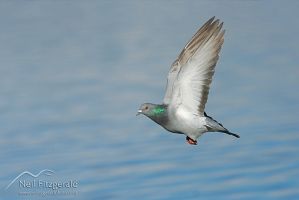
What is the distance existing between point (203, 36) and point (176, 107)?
34.4 inches

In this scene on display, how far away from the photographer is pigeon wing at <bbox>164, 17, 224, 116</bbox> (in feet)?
58.2

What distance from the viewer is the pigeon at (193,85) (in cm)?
1775

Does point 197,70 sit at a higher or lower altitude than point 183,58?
lower

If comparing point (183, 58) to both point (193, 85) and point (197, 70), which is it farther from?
point (193, 85)

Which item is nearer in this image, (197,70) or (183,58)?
(197,70)

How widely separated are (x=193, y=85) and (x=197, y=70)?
178 mm

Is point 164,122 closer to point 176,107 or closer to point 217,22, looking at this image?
point 176,107

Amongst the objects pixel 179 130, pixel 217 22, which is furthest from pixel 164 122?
pixel 217 22

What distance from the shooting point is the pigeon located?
17.8 m

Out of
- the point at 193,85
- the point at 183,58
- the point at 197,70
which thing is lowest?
the point at 193,85

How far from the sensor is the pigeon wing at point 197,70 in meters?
17.8

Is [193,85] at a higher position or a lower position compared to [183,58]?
lower

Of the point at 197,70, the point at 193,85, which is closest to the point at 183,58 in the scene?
the point at 197,70

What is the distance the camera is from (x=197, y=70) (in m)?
17.8
